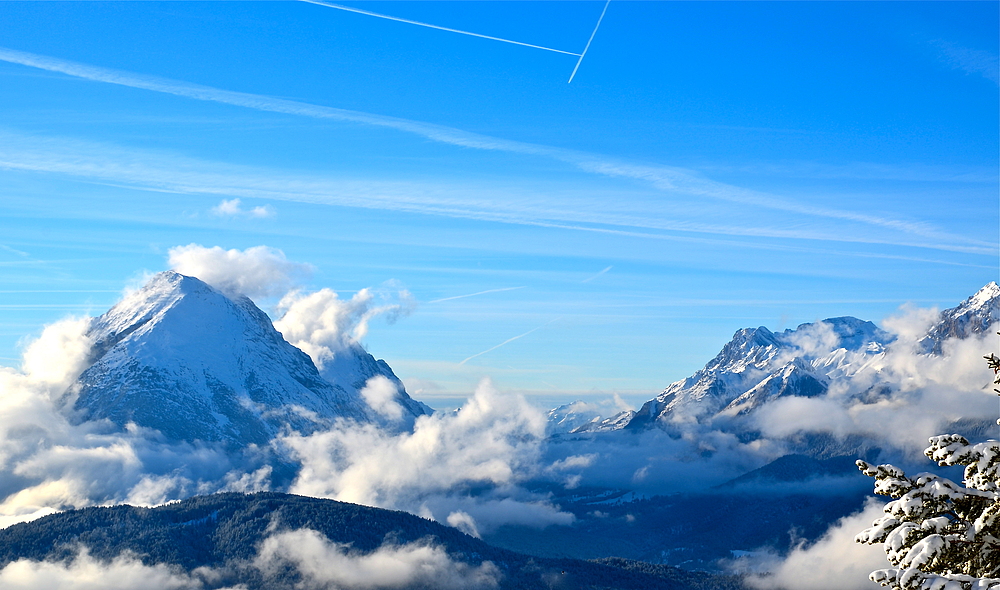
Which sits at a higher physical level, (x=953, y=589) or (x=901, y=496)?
(x=901, y=496)

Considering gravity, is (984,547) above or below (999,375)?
below

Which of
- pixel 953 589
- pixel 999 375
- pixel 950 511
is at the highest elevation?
pixel 999 375

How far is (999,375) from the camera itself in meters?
28.4

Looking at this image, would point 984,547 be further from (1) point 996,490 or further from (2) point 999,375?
(2) point 999,375

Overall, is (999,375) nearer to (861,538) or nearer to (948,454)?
(948,454)

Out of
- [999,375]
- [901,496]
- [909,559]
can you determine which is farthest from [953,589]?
[999,375]

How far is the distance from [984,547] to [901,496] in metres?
2.53

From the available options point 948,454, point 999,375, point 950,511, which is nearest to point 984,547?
point 950,511

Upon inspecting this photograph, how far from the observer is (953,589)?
2534cm

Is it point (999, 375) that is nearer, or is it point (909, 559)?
point (909, 559)

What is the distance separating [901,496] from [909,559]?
260cm

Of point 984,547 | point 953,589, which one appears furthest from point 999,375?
point 953,589

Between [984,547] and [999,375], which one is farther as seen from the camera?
[999,375]

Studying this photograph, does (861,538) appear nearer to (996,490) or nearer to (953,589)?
(953,589)
